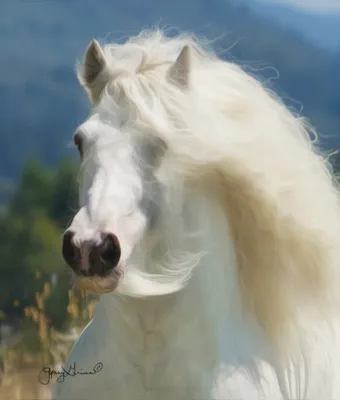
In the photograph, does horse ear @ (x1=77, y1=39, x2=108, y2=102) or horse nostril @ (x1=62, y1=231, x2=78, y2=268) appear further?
horse ear @ (x1=77, y1=39, x2=108, y2=102)

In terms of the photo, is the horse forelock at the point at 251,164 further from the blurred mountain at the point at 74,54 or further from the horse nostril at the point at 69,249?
the blurred mountain at the point at 74,54

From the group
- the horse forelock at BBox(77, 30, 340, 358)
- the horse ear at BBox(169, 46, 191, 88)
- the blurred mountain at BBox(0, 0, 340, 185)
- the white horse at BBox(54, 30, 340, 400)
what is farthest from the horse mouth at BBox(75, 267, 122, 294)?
the blurred mountain at BBox(0, 0, 340, 185)

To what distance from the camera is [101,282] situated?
2.98 feet

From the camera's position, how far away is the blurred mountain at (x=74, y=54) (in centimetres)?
256

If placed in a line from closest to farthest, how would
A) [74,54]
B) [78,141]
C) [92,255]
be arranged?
[92,255]
[78,141]
[74,54]

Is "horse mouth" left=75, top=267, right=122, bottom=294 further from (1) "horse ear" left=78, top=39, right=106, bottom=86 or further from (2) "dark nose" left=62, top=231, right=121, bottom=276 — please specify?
(1) "horse ear" left=78, top=39, right=106, bottom=86

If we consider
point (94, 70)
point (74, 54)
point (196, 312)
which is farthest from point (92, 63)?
point (74, 54)

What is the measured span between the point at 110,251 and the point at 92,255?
0.02 meters

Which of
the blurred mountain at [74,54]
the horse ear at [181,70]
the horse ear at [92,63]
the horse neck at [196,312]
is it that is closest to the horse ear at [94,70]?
the horse ear at [92,63]

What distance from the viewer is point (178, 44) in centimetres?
108

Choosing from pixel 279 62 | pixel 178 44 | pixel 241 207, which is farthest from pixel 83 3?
pixel 241 207

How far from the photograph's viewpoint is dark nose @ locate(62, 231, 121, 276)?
33.9 inches

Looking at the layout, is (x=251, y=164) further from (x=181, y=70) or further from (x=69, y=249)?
(x=69, y=249)

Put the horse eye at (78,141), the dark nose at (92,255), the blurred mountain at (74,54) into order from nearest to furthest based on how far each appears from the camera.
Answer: the dark nose at (92,255) < the horse eye at (78,141) < the blurred mountain at (74,54)
